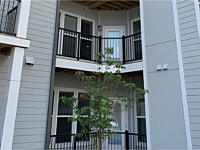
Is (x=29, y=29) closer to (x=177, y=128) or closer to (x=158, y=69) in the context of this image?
(x=158, y=69)

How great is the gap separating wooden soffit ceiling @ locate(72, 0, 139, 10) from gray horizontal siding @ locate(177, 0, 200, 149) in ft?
10.4

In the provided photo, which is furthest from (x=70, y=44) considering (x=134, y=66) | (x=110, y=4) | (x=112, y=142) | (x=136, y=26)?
(x=112, y=142)

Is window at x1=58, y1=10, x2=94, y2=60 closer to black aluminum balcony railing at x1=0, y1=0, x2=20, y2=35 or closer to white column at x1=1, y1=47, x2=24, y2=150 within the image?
black aluminum balcony railing at x1=0, y1=0, x2=20, y2=35

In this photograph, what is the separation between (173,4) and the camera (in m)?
5.80

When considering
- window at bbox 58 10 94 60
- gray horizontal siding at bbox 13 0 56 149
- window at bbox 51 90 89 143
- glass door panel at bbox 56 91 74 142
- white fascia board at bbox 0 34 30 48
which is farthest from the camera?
window at bbox 58 10 94 60

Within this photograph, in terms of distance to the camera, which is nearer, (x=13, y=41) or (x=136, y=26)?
(x=13, y=41)

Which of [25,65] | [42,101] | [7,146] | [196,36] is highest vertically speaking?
[196,36]

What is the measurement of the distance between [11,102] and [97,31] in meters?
5.97

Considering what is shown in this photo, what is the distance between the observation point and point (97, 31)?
897 cm

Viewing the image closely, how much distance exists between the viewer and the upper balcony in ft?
24.3

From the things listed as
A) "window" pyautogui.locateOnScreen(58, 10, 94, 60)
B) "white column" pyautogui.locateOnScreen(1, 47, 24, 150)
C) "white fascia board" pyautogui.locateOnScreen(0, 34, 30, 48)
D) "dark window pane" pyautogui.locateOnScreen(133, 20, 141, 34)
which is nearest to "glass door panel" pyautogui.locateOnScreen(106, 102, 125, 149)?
"window" pyautogui.locateOnScreen(58, 10, 94, 60)

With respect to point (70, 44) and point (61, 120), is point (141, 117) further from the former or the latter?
point (70, 44)

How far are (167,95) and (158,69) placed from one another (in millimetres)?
830

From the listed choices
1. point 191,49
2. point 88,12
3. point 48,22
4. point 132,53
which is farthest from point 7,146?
point 88,12
